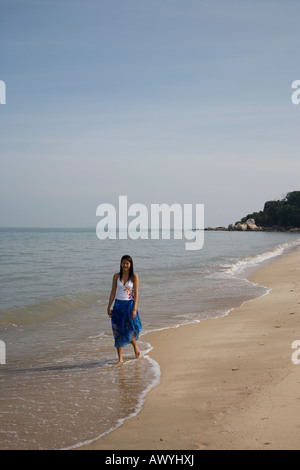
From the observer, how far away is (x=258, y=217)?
140625 mm

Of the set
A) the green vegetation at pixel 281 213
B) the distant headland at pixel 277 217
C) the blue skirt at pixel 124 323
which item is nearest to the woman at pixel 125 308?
the blue skirt at pixel 124 323

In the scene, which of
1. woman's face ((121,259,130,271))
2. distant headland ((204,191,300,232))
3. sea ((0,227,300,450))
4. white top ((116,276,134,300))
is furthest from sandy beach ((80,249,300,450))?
distant headland ((204,191,300,232))

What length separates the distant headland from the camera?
128 meters

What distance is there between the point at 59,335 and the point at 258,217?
136378 mm

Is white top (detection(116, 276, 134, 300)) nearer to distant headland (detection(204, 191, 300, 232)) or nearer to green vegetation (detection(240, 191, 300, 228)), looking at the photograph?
distant headland (detection(204, 191, 300, 232))

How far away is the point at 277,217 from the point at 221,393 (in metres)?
135

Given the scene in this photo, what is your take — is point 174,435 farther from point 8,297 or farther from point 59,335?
point 8,297

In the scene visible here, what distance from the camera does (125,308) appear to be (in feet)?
25.3

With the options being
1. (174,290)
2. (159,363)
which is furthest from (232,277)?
(159,363)

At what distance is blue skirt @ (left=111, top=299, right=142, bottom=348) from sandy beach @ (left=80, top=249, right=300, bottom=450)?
664 mm

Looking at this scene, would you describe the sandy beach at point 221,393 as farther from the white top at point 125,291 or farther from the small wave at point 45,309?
the small wave at point 45,309

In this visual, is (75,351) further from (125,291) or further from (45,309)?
(45,309)

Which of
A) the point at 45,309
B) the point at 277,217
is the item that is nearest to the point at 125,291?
the point at 45,309

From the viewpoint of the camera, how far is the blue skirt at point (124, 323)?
300 inches
